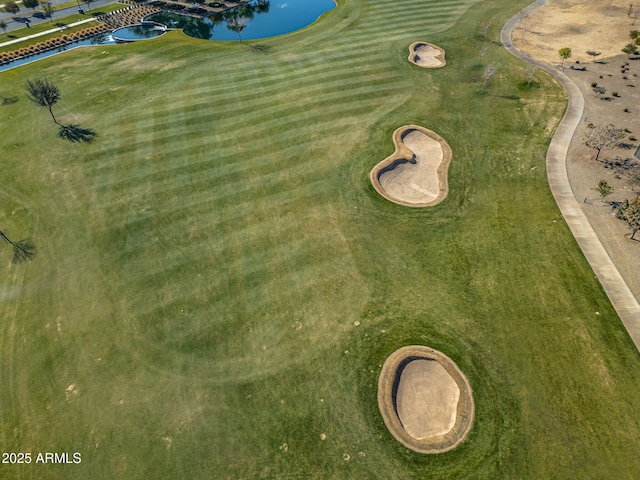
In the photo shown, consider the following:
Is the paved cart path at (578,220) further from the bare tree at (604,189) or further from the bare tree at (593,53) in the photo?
the bare tree at (593,53)

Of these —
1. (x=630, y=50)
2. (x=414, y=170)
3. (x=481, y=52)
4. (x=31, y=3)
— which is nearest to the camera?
(x=414, y=170)

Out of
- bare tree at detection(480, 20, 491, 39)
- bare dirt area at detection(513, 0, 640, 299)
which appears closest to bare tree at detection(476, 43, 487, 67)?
bare tree at detection(480, 20, 491, 39)

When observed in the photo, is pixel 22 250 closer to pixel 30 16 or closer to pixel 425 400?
pixel 425 400

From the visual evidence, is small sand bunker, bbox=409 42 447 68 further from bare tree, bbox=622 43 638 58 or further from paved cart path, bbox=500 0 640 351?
bare tree, bbox=622 43 638 58

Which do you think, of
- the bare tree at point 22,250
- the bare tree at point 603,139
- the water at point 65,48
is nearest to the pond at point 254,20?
the water at point 65,48

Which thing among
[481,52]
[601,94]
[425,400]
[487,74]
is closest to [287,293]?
[425,400]
